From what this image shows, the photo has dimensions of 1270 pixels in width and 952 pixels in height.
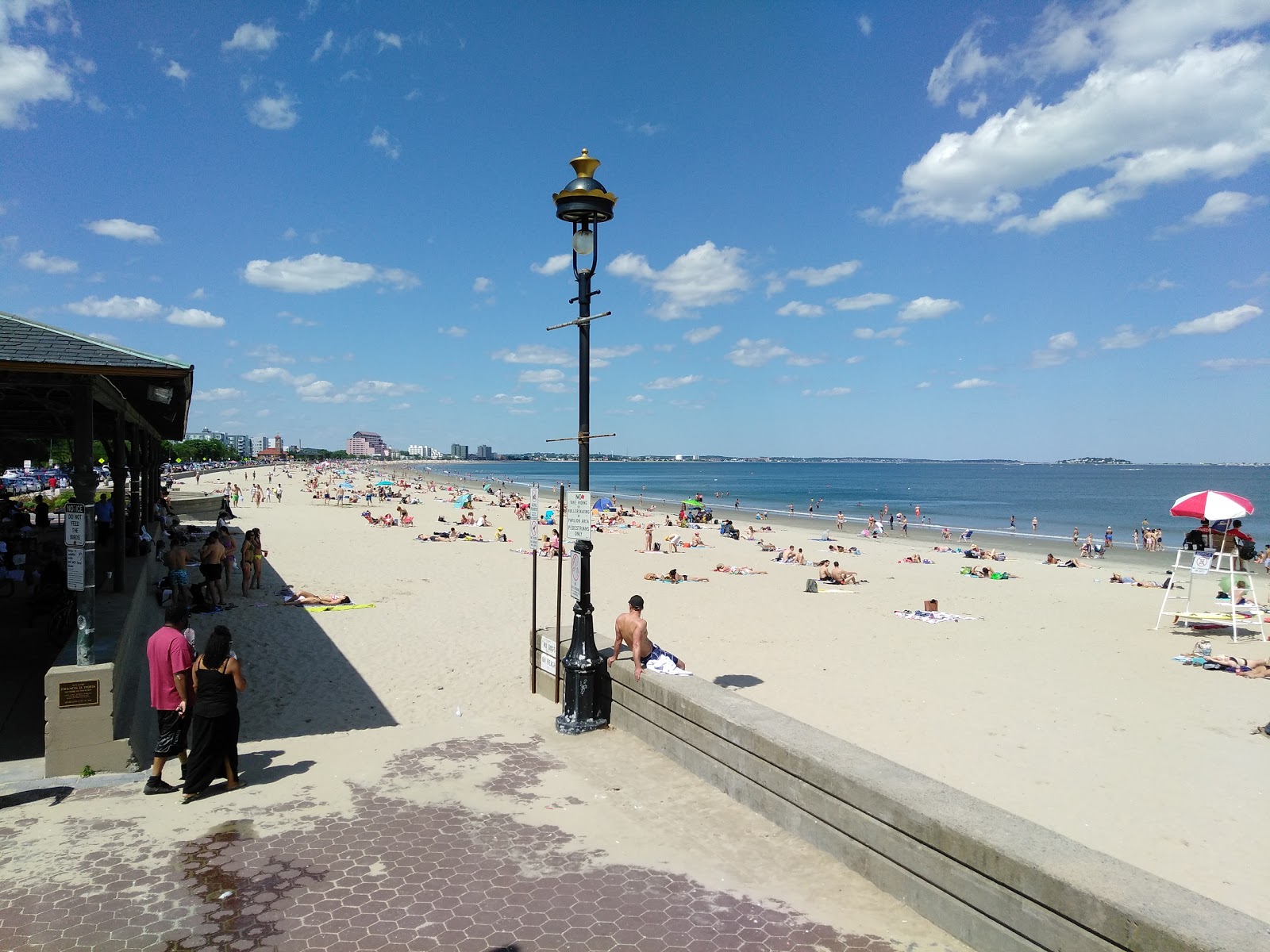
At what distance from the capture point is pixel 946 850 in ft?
12.5

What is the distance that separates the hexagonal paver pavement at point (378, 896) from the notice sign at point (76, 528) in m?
1.90

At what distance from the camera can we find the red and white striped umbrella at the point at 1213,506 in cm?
1348

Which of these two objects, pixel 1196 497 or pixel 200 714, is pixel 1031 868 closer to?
pixel 200 714

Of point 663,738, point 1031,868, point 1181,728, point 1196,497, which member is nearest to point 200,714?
point 663,738

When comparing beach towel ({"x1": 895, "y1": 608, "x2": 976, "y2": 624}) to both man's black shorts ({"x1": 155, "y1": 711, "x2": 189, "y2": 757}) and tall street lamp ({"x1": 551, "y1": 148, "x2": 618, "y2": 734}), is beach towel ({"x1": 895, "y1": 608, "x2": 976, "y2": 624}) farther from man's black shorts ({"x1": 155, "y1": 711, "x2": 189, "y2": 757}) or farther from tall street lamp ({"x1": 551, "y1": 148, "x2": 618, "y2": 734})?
man's black shorts ({"x1": 155, "y1": 711, "x2": 189, "y2": 757})

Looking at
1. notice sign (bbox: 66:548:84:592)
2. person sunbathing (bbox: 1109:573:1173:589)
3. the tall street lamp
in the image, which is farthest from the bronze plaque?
person sunbathing (bbox: 1109:573:1173:589)

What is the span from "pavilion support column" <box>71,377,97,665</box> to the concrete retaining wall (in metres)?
4.46

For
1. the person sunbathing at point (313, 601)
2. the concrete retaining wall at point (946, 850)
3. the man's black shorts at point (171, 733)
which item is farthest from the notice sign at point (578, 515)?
the person sunbathing at point (313, 601)

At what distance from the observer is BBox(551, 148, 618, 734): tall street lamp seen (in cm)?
701

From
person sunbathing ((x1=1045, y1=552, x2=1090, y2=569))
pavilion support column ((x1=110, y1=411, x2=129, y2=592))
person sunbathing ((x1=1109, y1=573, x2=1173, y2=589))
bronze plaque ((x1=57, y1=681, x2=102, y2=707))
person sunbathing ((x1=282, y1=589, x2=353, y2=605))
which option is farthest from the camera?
person sunbathing ((x1=1045, y1=552, x2=1090, y2=569))

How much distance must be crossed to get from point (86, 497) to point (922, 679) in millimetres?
10069

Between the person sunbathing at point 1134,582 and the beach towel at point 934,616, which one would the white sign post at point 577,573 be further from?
the person sunbathing at point 1134,582

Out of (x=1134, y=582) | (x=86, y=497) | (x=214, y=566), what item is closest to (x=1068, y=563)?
(x=1134, y=582)

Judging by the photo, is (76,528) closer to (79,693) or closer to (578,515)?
(79,693)
